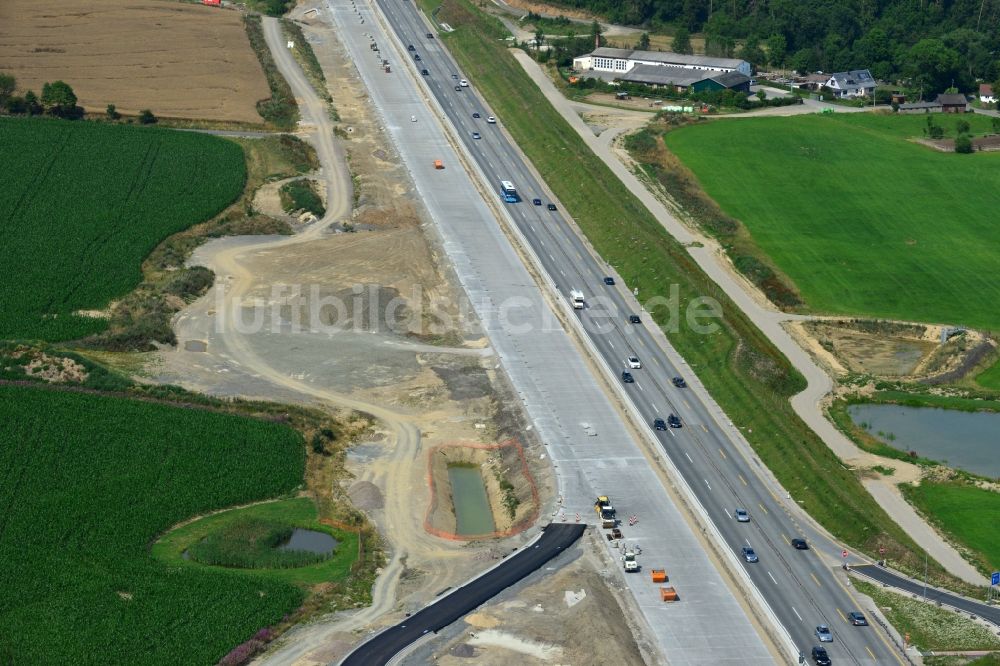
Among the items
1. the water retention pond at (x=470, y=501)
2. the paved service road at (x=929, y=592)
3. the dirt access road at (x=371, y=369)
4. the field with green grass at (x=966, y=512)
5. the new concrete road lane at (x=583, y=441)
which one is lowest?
the water retention pond at (x=470, y=501)

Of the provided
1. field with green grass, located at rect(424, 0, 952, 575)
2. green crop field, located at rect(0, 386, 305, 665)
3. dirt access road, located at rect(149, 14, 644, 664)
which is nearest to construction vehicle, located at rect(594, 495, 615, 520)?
dirt access road, located at rect(149, 14, 644, 664)

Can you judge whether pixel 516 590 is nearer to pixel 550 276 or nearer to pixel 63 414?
pixel 63 414

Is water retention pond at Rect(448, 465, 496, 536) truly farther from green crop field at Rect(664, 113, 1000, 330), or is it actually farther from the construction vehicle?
green crop field at Rect(664, 113, 1000, 330)

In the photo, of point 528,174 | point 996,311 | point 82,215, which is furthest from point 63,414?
point 996,311

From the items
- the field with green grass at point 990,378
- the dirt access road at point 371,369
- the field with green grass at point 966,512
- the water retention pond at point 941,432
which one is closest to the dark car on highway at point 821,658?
the dirt access road at point 371,369

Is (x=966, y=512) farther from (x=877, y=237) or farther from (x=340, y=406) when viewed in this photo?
(x=877, y=237)

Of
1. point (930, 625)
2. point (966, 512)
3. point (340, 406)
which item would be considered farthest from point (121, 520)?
point (966, 512)

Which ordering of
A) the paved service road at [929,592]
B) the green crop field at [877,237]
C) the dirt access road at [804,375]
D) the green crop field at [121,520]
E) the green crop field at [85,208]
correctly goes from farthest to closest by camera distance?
the green crop field at [877,237] < the green crop field at [85,208] < the dirt access road at [804,375] < the paved service road at [929,592] < the green crop field at [121,520]

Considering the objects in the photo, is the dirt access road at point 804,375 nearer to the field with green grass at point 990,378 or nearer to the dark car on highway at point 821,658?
the field with green grass at point 990,378
